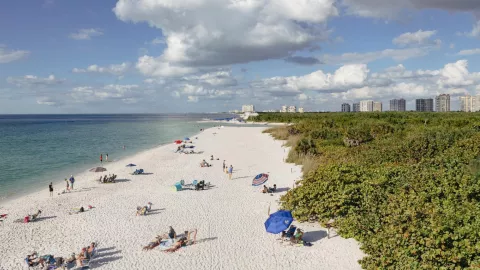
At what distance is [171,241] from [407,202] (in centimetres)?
993

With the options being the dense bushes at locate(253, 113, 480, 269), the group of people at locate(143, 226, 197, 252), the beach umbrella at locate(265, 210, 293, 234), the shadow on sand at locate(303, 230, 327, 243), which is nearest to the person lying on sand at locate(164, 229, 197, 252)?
the group of people at locate(143, 226, 197, 252)

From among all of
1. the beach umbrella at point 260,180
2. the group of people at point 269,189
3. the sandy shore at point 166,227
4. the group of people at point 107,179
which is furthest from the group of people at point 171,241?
the group of people at point 107,179

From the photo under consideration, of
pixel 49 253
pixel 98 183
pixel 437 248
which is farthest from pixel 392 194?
pixel 98 183

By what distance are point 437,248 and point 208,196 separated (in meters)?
14.1

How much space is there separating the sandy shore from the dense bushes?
106 centimetres

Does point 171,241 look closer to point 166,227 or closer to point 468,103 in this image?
point 166,227

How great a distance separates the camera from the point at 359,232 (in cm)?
1337

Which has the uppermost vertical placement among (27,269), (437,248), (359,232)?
(437,248)

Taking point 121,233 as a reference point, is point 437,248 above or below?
above

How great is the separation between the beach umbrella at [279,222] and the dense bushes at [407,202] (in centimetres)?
187

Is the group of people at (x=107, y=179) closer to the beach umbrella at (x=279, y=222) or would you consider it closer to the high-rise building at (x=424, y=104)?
the beach umbrella at (x=279, y=222)

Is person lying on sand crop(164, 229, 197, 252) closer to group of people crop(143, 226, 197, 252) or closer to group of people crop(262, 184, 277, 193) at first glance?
group of people crop(143, 226, 197, 252)

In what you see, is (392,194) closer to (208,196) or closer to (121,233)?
(208,196)

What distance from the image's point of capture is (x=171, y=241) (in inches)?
547
